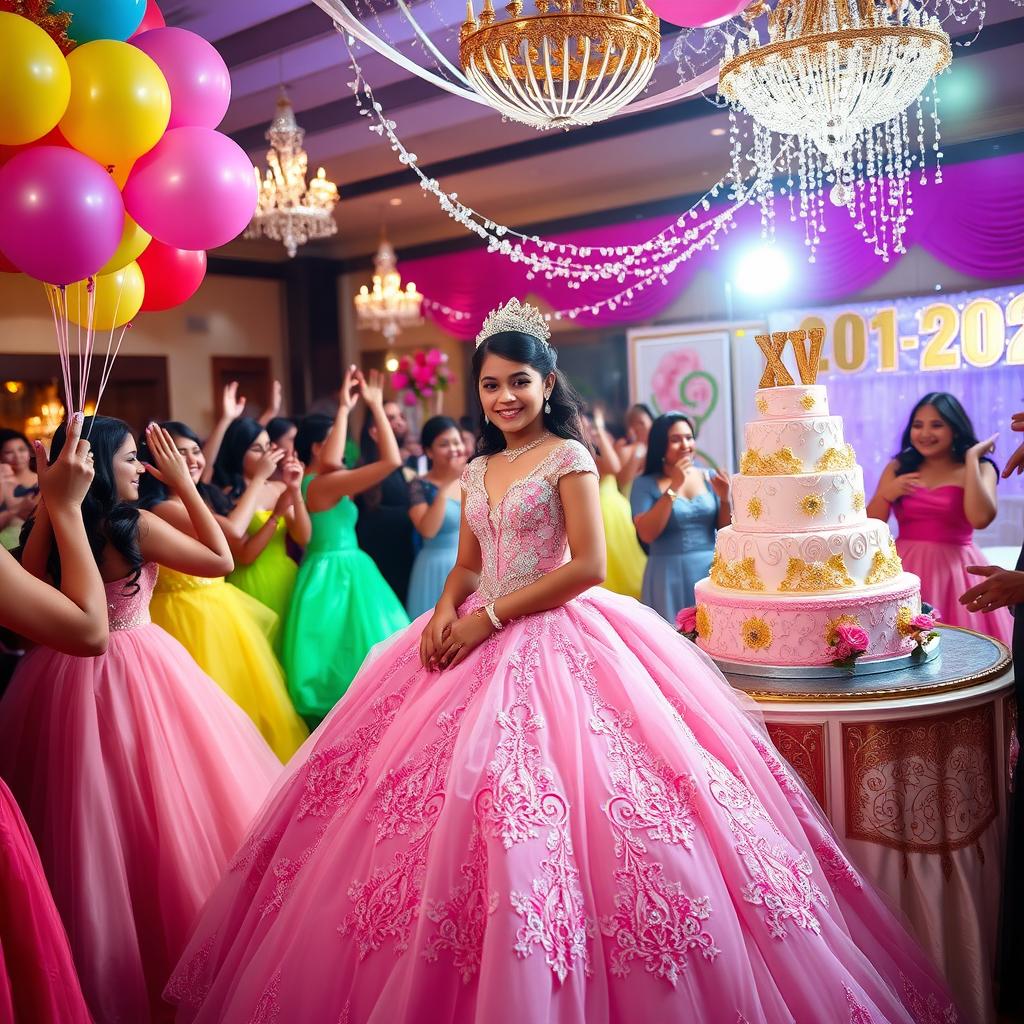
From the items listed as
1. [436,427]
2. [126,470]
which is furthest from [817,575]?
[436,427]

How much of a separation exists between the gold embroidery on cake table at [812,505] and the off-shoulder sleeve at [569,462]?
846mm

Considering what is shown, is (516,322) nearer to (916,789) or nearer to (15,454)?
(916,789)

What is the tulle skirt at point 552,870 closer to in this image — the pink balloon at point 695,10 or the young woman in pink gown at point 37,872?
the young woman in pink gown at point 37,872

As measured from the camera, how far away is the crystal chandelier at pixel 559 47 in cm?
275

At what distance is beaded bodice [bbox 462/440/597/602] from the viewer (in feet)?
7.88

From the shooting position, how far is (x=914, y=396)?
7.37 m

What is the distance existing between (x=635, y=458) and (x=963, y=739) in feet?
13.8

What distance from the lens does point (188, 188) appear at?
2.74 m

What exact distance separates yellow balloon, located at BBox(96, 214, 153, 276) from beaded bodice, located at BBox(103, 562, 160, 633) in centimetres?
83

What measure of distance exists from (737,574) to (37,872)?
1979mm

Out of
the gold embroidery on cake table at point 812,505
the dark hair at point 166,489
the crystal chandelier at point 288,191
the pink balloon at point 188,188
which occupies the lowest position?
the gold embroidery on cake table at point 812,505

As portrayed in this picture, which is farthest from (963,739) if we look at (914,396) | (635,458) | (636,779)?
(914,396)

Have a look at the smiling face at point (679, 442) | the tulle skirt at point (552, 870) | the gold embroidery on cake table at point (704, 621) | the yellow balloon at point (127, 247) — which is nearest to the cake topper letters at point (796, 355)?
the gold embroidery on cake table at point (704, 621)

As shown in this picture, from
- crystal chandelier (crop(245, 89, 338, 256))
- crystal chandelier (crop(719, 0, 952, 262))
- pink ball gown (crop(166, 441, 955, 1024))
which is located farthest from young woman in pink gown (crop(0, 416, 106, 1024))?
crystal chandelier (crop(245, 89, 338, 256))
